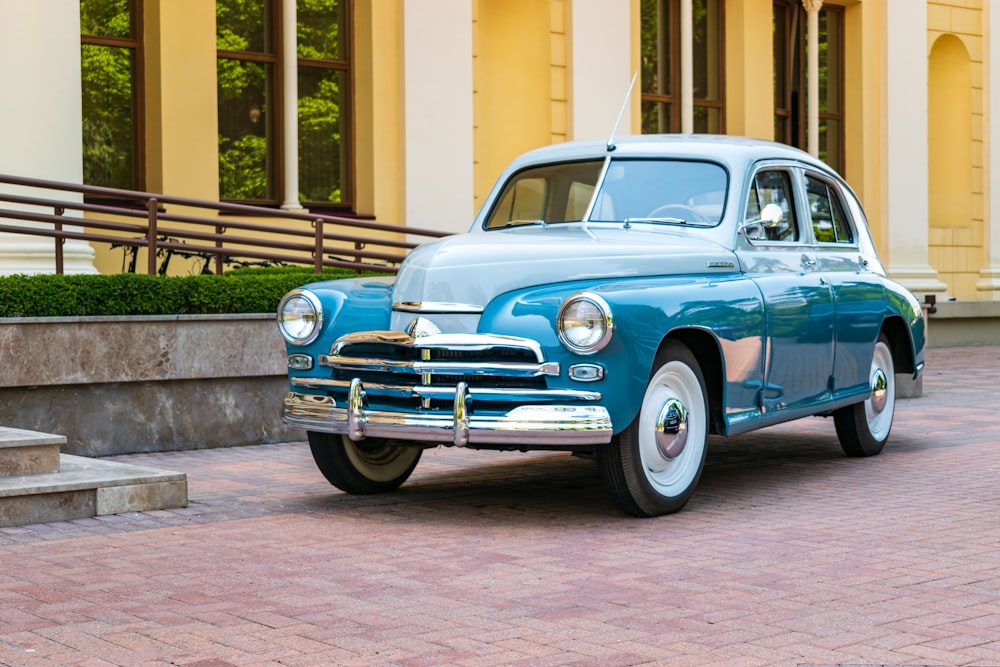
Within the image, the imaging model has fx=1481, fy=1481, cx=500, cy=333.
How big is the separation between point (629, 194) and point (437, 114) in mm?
8246

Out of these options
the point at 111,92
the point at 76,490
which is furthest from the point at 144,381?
the point at 111,92

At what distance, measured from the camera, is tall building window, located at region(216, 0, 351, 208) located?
15.0 metres

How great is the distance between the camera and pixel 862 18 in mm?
21609

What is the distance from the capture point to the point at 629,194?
8031 mm

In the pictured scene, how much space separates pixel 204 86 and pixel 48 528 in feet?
27.1

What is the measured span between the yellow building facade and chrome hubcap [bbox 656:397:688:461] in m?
6.20

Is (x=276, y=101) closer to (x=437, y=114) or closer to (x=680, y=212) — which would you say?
(x=437, y=114)

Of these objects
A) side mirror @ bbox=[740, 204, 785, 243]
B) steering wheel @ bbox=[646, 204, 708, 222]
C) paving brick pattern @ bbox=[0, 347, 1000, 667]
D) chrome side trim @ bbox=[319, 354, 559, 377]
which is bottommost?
paving brick pattern @ bbox=[0, 347, 1000, 667]

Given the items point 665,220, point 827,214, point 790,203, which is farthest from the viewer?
point 827,214

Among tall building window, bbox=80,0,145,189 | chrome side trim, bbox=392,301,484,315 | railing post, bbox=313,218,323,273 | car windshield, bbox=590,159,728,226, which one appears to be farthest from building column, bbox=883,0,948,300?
chrome side trim, bbox=392,301,484,315

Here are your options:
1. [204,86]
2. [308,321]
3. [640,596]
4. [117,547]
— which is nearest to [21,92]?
[204,86]

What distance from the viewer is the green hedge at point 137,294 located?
9.12 m

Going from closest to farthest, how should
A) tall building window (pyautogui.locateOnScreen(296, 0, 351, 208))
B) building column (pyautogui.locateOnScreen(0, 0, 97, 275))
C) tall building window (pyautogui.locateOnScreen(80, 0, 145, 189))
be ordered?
building column (pyautogui.locateOnScreen(0, 0, 97, 275)) → tall building window (pyautogui.locateOnScreen(80, 0, 145, 189)) → tall building window (pyautogui.locateOnScreen(296, 0, 351, 208))

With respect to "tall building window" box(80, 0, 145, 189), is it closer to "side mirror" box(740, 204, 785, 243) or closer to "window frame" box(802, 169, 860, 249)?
"window frame" box(802, 169, 860, 249)
